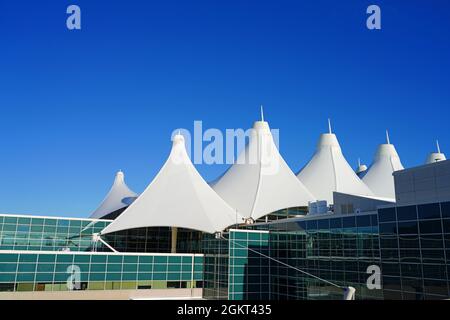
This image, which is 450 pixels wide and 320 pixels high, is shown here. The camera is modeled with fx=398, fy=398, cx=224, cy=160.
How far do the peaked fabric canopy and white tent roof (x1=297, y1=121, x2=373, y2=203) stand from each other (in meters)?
5.69

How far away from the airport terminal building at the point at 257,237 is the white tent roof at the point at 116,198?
0.57ft

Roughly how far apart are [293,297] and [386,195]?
90.2 feet

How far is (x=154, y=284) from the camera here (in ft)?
89.9

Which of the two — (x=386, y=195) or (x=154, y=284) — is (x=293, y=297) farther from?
(x=386, y=195)

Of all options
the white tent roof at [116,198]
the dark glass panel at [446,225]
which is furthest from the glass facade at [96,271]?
the dark glass panel at [446,225]

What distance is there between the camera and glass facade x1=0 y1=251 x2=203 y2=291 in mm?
23453

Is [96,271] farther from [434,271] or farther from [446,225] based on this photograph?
[446,225]

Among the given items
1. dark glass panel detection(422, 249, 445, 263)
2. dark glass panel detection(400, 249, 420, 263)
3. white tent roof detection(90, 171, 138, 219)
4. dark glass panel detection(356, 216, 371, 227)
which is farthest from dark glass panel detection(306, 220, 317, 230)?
white tent roof detection(90, 171, 138, 219)

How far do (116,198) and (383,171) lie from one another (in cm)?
3228

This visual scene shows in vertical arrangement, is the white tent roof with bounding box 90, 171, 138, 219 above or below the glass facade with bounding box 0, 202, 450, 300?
above

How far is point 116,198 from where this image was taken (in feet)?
157

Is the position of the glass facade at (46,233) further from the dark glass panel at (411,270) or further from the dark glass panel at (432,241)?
the dark glass panel at (432,241)

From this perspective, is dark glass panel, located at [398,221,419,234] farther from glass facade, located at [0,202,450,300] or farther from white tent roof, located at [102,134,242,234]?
white tent roof, located at [102,134,242,234]

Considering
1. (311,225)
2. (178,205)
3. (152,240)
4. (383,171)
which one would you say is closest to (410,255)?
(311,225)
